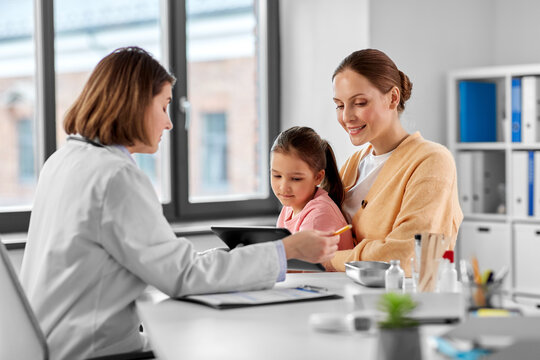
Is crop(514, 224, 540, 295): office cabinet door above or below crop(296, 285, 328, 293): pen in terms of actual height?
below

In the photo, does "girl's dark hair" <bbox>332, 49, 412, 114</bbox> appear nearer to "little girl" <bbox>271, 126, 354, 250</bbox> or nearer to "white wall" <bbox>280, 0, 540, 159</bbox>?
"little girl" <bbox>271, 126, 354, 250</bbox>

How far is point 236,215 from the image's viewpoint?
13.0 ft

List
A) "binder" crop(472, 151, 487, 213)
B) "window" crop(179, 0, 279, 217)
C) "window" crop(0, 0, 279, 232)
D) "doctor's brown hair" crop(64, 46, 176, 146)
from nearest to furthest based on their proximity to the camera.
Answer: "doctor's brown hair" crop(64, 46, 176, 146), "window" crop(0, 0, 279, 232), "window" crop(179, 0, 279, 217), "binder" crop(472, 151, 487, 213)

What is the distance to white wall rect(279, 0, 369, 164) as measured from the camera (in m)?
3.78

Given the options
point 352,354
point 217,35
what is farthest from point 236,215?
point 352,354

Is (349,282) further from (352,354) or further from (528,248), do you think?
(528,248)

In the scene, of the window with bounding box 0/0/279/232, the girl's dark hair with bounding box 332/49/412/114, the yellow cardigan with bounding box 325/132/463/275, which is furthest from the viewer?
the window with bounding box 0/0/279/232

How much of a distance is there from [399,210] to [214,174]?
8.22ft

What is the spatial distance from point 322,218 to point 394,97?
433 mm

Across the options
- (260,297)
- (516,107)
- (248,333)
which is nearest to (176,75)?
(516,107)

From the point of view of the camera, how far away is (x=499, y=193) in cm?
405

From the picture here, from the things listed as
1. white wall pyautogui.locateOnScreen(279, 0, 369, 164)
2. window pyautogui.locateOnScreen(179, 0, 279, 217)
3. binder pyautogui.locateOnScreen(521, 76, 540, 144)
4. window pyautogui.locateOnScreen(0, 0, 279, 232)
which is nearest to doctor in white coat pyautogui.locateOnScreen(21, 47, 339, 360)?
window pyautogui.locateOnScreen(0, 0, 279, 232)

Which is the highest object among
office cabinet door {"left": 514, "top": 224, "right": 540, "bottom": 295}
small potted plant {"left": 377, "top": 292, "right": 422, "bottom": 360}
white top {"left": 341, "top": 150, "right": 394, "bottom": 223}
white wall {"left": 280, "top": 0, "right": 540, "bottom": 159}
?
white wall {"left": 280, "top": 0, "right": 540, "bottom": 159}

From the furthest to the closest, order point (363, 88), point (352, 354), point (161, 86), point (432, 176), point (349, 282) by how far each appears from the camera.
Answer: point (363, 88) → point (432, 176) → point (349, 282) → point (161, 86) → point (352, 354)
